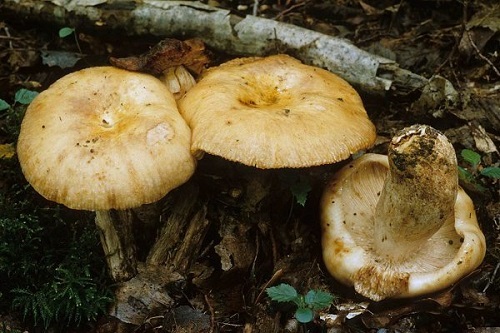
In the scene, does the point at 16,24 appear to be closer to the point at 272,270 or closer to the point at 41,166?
the point at 41,166

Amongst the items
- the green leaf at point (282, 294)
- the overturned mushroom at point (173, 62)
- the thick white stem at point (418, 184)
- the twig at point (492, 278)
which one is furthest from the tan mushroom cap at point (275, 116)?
the twig at point (492, 278)

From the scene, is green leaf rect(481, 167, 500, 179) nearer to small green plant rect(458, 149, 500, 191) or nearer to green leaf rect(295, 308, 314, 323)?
small green plant rect(458, 149, 500, 191)

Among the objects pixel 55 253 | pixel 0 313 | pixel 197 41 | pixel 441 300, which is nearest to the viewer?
pixel 441 300

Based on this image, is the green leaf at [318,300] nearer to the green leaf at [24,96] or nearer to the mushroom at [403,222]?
the mushroom at [403,222]

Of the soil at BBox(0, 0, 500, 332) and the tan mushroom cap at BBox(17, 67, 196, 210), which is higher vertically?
the tan mushroom cap at BBox(17, 67, 196, 210)

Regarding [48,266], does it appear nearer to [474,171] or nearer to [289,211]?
[289,211]

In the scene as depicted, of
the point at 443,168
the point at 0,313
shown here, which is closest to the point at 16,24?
the point at 0,313

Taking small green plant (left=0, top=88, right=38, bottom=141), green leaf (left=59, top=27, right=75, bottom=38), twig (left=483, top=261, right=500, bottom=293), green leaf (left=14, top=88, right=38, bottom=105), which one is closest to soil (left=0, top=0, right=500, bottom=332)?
twig (left=483, top=261, right=500, bottom=293)

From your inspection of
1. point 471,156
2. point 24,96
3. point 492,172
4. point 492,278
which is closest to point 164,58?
point 24,96
